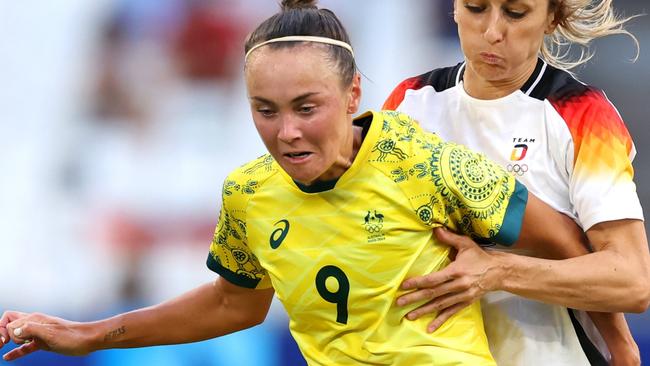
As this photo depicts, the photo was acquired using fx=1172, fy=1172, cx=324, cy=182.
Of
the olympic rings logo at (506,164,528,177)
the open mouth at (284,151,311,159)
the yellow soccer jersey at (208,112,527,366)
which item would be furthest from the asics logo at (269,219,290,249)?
the olympic rings logo at (506,164,528,177)

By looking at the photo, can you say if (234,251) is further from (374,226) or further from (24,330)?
(24,330)

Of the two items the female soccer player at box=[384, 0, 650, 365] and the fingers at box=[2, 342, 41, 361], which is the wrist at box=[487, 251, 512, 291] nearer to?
the female soccer player at box=[384, 0, 650, 365]

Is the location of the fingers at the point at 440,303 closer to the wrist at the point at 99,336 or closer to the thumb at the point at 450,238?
the thumb at the point at 450,238

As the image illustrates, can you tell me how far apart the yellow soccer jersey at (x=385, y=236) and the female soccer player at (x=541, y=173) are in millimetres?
57

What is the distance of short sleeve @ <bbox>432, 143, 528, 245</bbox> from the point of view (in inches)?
104

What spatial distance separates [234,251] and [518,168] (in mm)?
742

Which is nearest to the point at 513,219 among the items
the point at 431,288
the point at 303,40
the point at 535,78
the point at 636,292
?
the point at 431,288

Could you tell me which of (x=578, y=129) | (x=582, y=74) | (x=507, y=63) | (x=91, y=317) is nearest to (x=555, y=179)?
(x=578, y=129)

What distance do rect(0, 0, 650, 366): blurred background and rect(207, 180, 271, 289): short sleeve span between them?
182 cm

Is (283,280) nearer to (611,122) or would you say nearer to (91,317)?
(611,122)

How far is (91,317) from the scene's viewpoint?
16.1 ft

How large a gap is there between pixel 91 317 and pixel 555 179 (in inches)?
102

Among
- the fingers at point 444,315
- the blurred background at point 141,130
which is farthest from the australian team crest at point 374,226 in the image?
the blurred background at point 141,130

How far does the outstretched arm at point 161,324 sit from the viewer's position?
3115 mm
